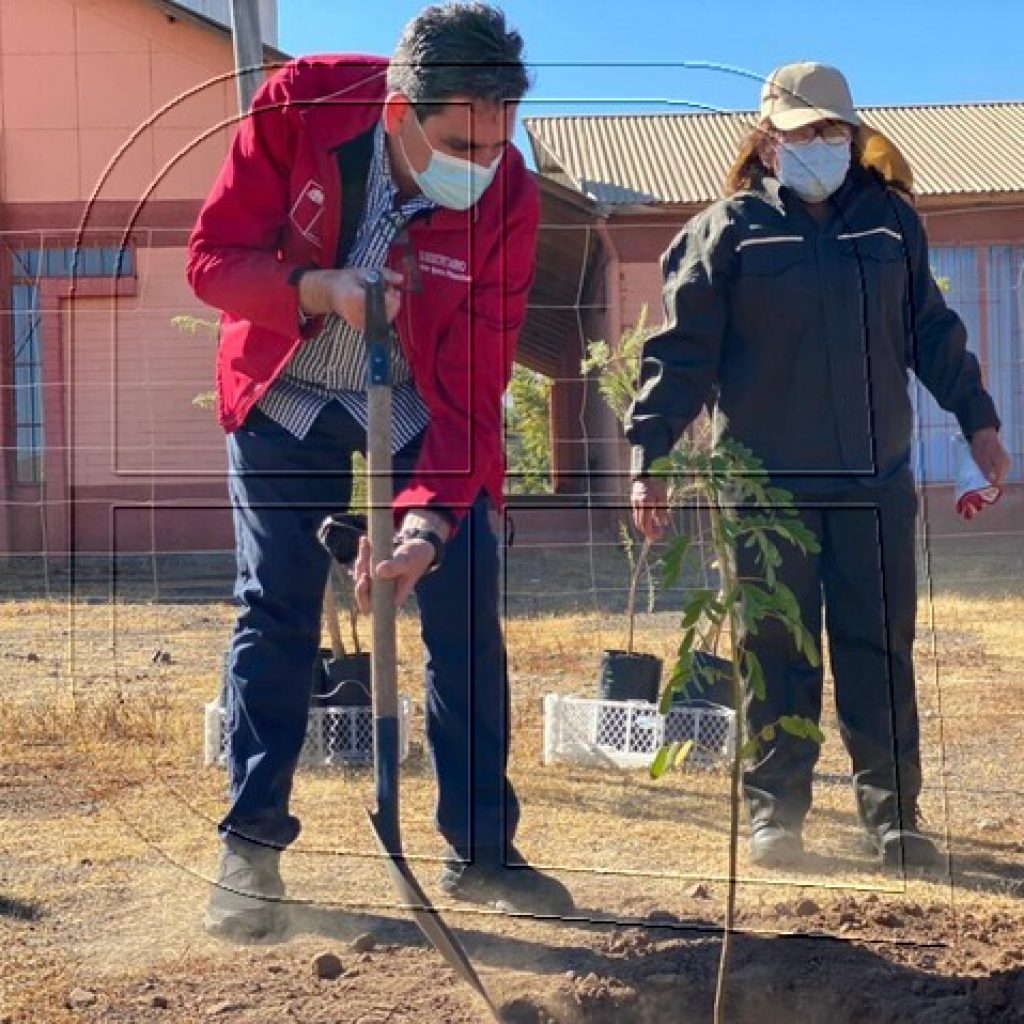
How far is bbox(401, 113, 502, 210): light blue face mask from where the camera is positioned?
2521 mm

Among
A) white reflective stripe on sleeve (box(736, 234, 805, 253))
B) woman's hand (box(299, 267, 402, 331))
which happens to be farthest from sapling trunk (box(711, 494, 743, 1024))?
white reflective stripe on sleeve (box(736, 234, 805, 253))

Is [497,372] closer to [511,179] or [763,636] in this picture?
[511,179]

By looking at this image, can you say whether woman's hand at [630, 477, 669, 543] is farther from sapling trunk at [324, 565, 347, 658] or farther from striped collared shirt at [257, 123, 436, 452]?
sapling trunk at [324, 565, 347, 658]

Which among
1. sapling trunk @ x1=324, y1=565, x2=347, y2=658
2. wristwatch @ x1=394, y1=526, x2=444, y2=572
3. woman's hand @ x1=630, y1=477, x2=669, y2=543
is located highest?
woman's hand @ x1=630, y1=477, x2=669, y2=543

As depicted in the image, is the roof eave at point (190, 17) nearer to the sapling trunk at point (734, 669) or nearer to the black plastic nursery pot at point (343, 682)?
the black plastic nursery pot at point (343, 682)

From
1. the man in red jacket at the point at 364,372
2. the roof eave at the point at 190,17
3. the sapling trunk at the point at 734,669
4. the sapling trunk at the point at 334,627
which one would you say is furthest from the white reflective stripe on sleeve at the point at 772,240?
the roof eave at the point at 190,17

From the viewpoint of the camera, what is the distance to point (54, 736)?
194 inches

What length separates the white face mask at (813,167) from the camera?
307 centimetres

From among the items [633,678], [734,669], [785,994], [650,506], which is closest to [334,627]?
[633,678]

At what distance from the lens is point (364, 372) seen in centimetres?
268

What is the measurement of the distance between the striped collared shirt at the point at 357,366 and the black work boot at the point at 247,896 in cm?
79

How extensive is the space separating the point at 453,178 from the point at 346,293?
0.28 metres

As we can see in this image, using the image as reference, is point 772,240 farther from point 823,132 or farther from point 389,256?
point 389,256

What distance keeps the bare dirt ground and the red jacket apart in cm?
80
